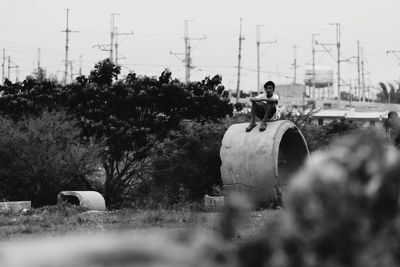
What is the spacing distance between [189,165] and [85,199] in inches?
194

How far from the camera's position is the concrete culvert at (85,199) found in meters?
20.0

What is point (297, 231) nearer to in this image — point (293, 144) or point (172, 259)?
point (172, 259)

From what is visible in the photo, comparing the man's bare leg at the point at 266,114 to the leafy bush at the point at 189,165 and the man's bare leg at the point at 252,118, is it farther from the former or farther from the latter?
the leafy bush at the point at 189,165

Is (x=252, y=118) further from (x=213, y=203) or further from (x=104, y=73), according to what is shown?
(x=104, y=73)

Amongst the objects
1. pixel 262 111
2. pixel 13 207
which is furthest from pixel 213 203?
pixel 13 207

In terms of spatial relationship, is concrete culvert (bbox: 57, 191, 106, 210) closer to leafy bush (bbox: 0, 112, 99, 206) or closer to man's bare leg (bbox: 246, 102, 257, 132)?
leafy bush (bbox: 0, 112, 99, 206)

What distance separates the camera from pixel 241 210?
2.88 m

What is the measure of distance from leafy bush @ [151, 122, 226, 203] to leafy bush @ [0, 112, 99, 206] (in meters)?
2.38

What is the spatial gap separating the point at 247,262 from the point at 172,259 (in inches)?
11.3

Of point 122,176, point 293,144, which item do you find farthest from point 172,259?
point 122,176

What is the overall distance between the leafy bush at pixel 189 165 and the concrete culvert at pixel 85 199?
2.89 metres

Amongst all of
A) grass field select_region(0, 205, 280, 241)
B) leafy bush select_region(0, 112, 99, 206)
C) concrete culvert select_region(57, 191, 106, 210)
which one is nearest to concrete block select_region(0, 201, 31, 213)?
concrete culvert select_region(57, 191, 106, 210)

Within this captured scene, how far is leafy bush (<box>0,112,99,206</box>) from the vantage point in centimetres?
2441

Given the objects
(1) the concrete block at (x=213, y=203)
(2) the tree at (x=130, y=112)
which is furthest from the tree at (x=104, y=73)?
(1) the concrete block at (x=213, y=203)
